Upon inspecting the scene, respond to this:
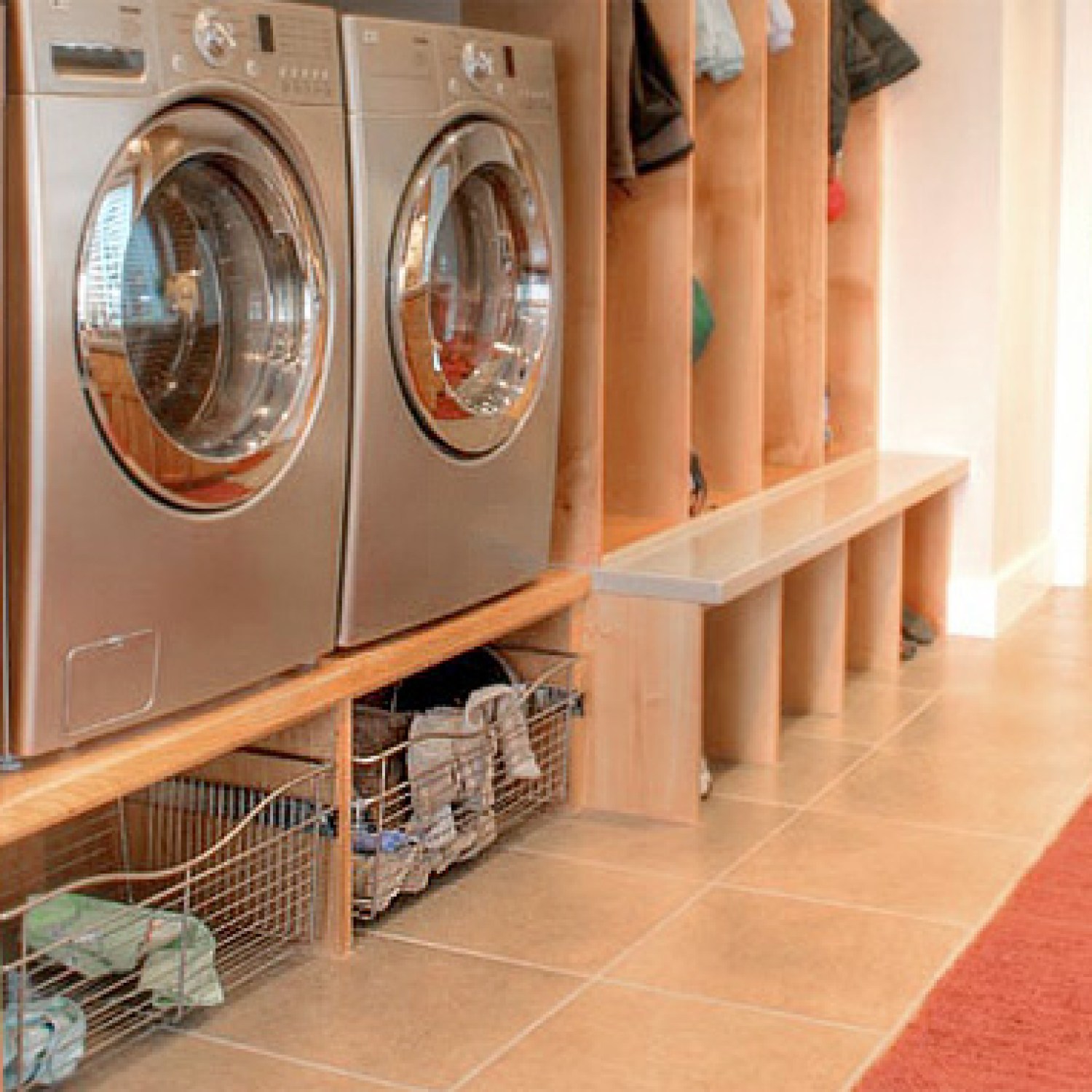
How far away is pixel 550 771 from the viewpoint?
340cm

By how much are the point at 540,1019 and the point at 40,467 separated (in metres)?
1.00

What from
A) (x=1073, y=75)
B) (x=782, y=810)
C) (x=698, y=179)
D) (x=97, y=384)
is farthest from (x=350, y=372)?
(x=1073, y=75)

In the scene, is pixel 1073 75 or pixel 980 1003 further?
pixel 1073 75

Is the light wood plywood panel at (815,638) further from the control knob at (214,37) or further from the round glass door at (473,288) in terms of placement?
the control knob at (214,37)

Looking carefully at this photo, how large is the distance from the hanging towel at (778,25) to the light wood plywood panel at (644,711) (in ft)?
4.71

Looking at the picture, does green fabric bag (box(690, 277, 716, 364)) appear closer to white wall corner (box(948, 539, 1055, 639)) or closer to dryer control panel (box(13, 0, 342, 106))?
white wall corner (box(948, 539, 1055, 639))

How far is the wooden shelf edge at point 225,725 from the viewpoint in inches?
85.2

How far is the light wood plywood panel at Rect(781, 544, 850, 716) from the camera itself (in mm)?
4066

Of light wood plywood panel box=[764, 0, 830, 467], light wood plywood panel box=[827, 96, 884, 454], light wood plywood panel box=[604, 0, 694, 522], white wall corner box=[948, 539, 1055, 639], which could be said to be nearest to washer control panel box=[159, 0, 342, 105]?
light wood plywood panel box=[604, 0, 694, 522]

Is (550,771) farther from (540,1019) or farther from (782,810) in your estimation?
(540,1019)

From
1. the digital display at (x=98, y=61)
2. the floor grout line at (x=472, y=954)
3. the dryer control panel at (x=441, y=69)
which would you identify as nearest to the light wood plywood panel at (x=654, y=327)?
the dryer control panel at (x=441, y=69)

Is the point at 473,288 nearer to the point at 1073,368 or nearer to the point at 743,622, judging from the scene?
the point at 743,622

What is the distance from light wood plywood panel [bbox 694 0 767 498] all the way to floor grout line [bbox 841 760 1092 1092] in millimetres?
1044

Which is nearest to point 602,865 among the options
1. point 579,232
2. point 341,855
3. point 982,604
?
point 341,855
